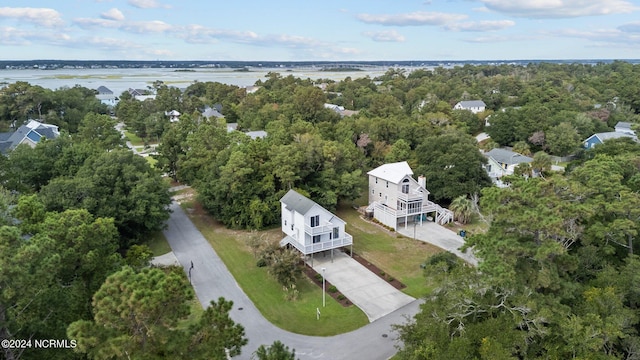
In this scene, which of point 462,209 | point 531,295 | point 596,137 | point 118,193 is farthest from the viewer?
point 596,137

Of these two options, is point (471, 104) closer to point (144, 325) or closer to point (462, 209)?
point (462, 209)

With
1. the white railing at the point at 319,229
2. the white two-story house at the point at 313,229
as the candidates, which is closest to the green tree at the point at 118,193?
the white two-story house at the point at 313,229

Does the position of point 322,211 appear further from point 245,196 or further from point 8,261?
point 8,261

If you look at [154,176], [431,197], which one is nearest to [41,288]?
[154,176]

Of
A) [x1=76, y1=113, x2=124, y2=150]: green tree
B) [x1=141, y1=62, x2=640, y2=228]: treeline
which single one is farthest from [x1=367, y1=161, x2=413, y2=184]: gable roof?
[x1=76, y1=113, x2=124, y2=150]: green tree

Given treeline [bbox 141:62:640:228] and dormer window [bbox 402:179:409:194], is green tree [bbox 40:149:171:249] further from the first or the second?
dormer window [bbox 402:179:409:194]

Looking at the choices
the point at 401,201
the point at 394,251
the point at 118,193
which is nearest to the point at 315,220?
the point at 394,251
